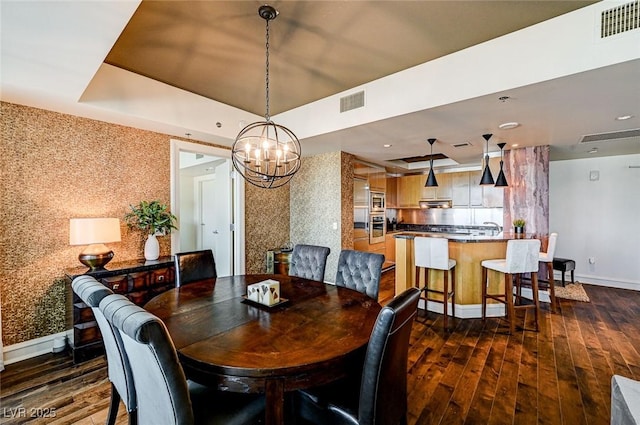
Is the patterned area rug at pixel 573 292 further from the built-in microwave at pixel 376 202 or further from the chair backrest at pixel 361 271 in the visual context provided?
the chair backrest at pixel 361 271

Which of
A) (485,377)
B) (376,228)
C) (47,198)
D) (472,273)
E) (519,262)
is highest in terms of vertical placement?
(47,198)

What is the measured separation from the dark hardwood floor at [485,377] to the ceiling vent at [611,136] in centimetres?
235

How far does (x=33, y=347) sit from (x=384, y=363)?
11.3 ft

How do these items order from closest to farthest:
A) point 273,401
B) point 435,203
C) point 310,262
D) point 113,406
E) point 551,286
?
point 273,401 < point 113,406 < point 310,262 < point 551,286 < point 435,203

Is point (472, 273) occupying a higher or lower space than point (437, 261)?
lower

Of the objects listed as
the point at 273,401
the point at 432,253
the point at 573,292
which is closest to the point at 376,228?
the point at 432,253

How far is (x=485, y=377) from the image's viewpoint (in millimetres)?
2340

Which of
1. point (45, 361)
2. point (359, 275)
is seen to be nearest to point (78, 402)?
point (45, 361)

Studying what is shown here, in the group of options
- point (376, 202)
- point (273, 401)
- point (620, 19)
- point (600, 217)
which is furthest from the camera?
point (376, 202)

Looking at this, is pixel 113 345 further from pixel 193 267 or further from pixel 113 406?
pixel 193 267

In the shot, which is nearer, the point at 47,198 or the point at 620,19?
the point at 620,19

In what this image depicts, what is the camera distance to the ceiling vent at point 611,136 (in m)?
3.48

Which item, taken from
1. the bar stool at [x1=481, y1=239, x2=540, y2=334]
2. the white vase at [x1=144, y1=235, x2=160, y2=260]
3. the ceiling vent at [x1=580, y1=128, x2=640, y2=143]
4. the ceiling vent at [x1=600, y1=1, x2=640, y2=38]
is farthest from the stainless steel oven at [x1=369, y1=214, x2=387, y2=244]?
the ceiling vent at [x1=600, y1=1, x2=640, y2=38]

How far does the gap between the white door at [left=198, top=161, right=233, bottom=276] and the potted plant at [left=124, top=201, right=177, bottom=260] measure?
1184mm
